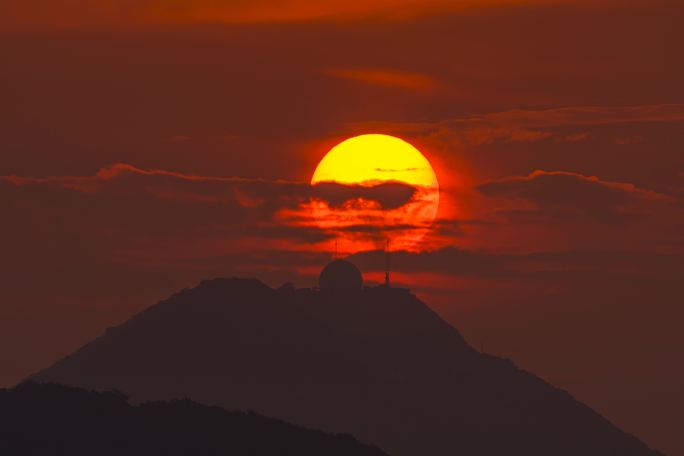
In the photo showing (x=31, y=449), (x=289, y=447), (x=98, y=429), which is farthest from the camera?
(x=289, y=447)

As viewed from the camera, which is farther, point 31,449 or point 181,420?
point 181,420

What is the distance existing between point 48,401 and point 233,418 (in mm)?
21036

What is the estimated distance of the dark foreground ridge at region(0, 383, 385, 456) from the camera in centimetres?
17550

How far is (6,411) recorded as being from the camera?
18275 cm

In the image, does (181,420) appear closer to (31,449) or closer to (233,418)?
(233,418)

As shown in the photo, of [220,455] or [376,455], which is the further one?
[376,455]

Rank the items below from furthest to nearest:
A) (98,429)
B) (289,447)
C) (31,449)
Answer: (289,447)
(98,429)
(31,449)

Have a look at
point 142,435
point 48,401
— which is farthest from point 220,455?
point 48,401

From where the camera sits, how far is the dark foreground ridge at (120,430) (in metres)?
176

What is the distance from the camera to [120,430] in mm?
183625

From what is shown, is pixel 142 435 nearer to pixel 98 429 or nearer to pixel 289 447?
pixel 98 429

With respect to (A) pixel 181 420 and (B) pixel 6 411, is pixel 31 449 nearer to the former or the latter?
(B) pixel 6 411

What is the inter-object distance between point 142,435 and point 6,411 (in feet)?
44.2

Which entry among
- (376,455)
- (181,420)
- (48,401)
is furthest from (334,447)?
(48,401)
